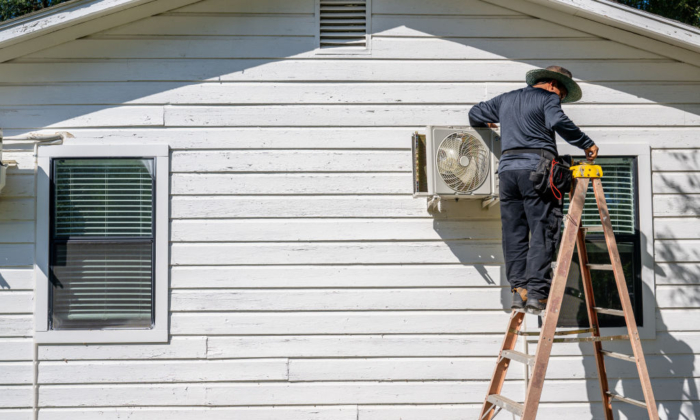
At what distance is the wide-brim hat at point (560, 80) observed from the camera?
396 cm

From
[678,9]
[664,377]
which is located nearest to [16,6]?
[678,9]

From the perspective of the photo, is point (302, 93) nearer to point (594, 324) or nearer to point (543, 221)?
point (543, 221)

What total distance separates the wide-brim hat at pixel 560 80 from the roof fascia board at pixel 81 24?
239 cm

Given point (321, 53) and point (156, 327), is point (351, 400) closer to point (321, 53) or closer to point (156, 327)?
point (156, 327)

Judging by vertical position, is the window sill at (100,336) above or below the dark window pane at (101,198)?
below

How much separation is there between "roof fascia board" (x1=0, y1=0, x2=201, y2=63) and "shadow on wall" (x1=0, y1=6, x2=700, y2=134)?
55 mm

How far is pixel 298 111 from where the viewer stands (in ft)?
14.3

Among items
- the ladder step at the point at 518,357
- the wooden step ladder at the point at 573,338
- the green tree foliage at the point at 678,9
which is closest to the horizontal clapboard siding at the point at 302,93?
the wooden step ladder at the point at 573,338

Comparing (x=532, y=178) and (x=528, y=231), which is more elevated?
(x=532, y=178)

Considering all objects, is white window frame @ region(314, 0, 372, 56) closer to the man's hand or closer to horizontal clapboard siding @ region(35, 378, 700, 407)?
the man's hand

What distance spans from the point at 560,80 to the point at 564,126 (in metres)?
0.44

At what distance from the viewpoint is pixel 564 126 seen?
12.3 feet

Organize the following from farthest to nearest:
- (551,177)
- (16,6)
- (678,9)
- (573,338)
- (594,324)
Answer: (16,6), (678,9), (594,324), (551,177), (573,338)

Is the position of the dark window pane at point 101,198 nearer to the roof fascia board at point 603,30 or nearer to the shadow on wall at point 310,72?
the shadow on wall at point 310,72
